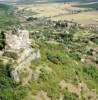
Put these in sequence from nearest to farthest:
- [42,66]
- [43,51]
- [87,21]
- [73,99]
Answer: [73,99] < [42,66] < [43,51] < [87,21]

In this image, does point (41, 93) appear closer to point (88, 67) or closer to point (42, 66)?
point (42, 66)

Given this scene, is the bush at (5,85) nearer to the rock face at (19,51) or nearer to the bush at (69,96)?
the rock face at (19,51)

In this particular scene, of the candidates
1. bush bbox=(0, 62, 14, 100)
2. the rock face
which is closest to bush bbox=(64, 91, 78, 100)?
the rock face

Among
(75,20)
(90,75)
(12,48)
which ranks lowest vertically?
(75,20)

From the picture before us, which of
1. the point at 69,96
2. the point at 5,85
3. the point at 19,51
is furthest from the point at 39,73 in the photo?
the point at 5,85

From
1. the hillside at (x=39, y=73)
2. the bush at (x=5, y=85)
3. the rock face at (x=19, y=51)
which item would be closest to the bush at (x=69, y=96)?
the hillside at (x=39, y=73)

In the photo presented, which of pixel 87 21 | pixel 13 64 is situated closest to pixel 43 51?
pixel 13 64

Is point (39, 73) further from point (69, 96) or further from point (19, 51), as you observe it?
point (69, 96)

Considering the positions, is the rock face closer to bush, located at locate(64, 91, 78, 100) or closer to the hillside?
the hillside
